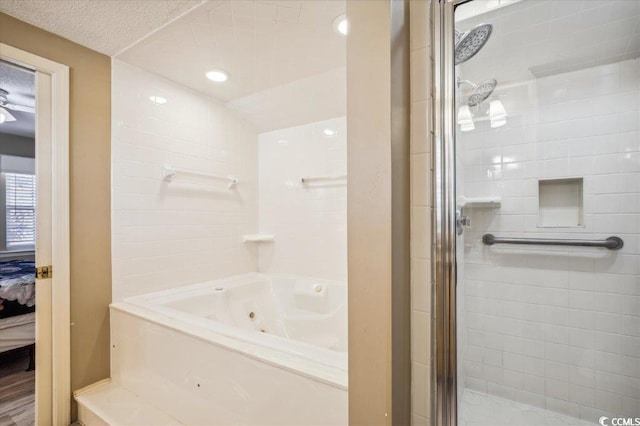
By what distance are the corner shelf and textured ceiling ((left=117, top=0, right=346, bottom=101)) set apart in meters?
1.28

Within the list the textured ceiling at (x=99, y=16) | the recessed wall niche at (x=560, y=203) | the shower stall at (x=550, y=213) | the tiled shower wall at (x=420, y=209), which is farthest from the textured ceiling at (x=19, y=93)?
the recessed wall niche at (x=560, y=203)

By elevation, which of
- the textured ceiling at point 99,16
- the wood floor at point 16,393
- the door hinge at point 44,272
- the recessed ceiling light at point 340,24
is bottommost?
the wood floor at point 16,393

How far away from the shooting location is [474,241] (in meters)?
1.63

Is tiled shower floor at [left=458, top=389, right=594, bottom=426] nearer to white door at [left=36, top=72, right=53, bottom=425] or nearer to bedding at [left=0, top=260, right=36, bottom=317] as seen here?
white door at [left=36, top=72, right=53, bottom=425]

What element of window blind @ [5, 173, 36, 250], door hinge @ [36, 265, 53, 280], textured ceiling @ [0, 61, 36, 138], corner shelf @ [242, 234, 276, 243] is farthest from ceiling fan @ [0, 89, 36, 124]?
corner shelf @ [242, 234, 276, 243]

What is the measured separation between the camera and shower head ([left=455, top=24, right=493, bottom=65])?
111 centimetres

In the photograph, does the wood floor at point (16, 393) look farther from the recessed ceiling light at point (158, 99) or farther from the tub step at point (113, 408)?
the recessed ceiling light at point (158, 99)

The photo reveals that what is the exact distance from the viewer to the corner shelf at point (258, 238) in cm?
268

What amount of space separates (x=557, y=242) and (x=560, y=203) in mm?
210

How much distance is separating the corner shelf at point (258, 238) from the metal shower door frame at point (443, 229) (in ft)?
6.51

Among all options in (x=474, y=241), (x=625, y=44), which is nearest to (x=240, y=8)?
(x=474, y=241)

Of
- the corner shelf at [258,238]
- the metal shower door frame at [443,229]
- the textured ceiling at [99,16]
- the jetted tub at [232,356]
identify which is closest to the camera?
the metal shower door frame at [443,229]

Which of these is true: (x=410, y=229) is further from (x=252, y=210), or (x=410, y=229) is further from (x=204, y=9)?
(x=252, y=210)

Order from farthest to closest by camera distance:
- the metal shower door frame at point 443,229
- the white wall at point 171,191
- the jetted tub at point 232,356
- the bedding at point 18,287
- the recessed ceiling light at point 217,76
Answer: the bedding at point 18,287, the recessed ceiling light at point 217,76, the white wall at point 171,191, the jetted tub at point 232,356, the metal shower door frame at point 443,229
